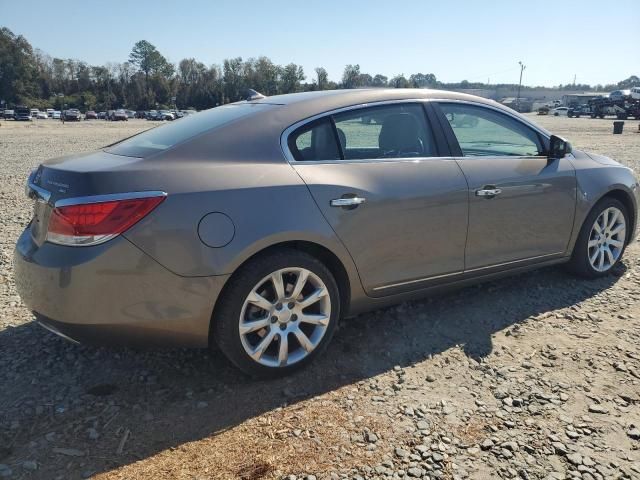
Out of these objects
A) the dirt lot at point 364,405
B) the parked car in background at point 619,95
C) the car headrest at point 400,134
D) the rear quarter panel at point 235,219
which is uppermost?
the parked car in background at point 619,95

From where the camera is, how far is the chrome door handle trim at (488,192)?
3717 millimetres

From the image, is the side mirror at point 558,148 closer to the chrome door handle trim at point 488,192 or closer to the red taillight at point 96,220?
the chrome door handle trim at point 488,192

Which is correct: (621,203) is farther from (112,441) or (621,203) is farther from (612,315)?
(112,441)

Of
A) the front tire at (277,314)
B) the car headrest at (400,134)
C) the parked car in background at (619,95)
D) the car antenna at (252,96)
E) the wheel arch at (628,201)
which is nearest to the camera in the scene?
the front tire at (277,314)

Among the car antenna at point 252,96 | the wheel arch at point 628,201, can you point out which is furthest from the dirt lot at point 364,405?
the car antenna at point 252,96

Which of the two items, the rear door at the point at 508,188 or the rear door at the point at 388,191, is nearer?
the rear door at the point at 388,191

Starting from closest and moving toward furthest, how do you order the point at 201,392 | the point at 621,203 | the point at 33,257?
the point at 33,257, the point at 201,392, the point at 621,203

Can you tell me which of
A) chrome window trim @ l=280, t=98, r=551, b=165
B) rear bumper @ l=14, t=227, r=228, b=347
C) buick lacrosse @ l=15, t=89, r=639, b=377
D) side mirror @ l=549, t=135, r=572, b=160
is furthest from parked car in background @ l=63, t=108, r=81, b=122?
rear bumper @ l=14, t=227, r=228, b=347

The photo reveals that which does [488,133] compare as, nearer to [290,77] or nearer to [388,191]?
[388,191]

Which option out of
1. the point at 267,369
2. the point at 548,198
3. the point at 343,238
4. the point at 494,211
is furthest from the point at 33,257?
the point at 548,198

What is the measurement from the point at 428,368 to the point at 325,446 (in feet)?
3.23

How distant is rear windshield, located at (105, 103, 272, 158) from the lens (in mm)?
3098

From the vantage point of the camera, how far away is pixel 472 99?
403 cm

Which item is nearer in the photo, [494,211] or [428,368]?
[428,368]
